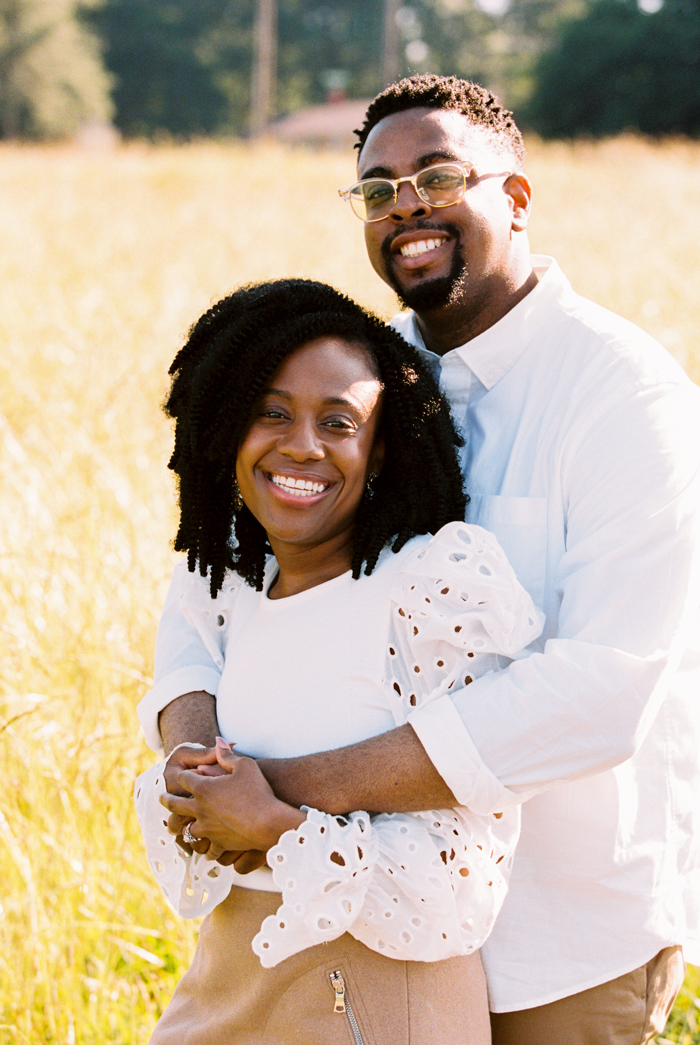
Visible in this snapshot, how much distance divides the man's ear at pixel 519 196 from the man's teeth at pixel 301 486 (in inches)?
36.2

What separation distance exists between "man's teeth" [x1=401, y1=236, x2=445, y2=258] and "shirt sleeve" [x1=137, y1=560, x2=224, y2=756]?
2.90 feet

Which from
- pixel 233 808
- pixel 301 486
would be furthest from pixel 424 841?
pixel 301 486

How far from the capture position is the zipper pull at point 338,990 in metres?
1.58

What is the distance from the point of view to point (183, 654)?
2090mm

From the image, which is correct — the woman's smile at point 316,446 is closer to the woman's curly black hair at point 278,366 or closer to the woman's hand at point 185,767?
the woman's curly black hair at point 278,366

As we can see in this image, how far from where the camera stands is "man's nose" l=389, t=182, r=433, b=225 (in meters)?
2.26

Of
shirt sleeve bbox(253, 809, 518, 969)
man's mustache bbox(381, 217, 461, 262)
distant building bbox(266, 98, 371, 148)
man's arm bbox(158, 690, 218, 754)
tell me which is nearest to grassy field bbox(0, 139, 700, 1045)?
man's mustache bbox(381, 217, 461, 262)

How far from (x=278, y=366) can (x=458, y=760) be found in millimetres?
779

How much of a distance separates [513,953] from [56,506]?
2707mm

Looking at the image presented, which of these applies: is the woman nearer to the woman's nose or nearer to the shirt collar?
the woman's nose

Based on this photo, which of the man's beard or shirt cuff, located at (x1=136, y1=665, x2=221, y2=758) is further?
the man's beard

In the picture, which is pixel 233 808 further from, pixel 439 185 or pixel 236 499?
pixel 439 185

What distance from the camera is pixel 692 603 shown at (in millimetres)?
1705

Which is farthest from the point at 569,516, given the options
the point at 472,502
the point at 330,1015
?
the point at 330,1015
